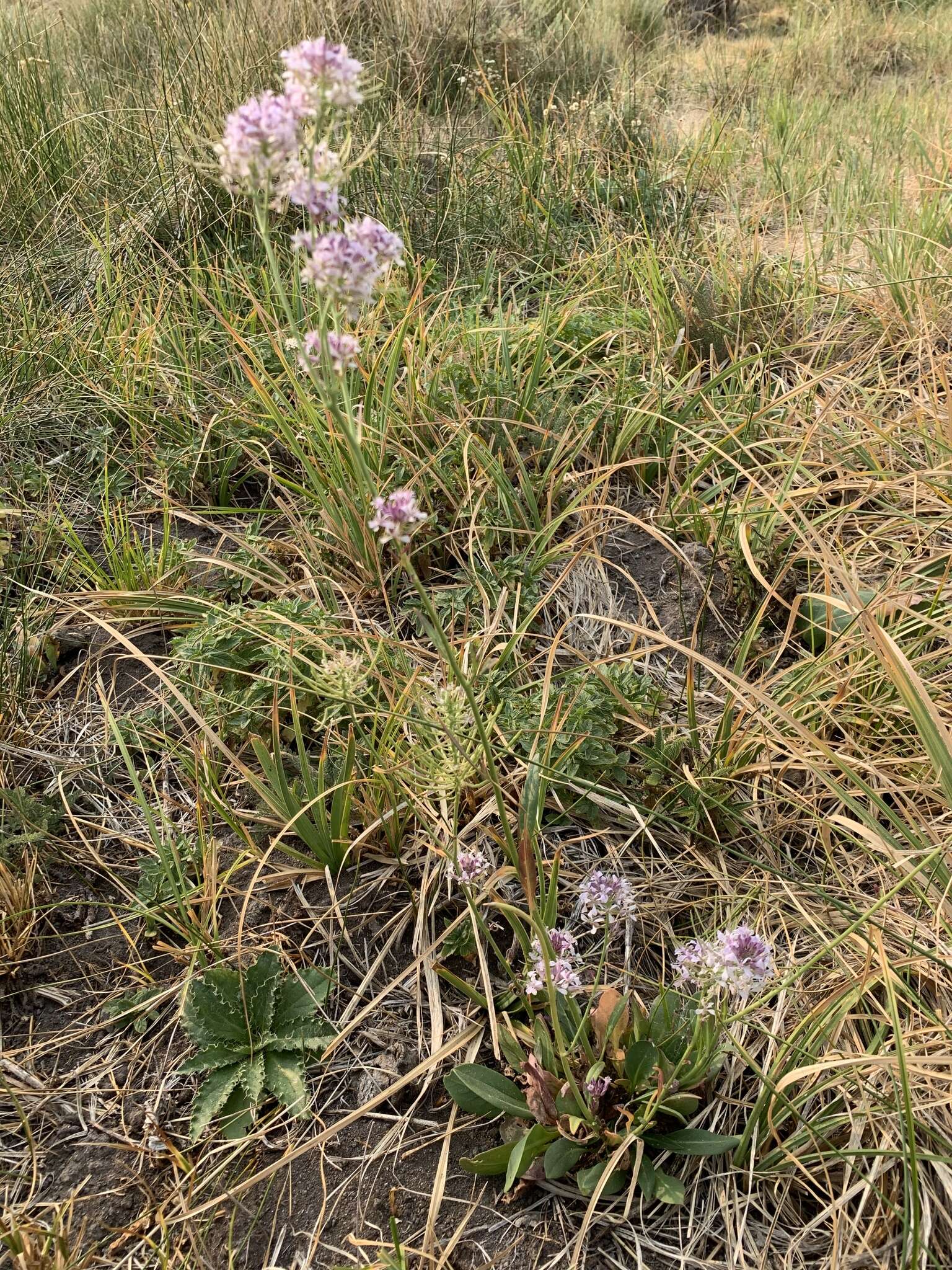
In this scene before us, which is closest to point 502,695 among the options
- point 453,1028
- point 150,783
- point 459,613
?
point 459,613

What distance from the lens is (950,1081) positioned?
4.38 ft

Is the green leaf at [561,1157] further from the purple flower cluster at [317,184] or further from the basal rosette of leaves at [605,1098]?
the purple flower cluster at [317,184]

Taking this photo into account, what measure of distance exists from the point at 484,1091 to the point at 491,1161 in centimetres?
10

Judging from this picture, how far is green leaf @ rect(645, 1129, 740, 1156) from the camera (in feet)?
4.42

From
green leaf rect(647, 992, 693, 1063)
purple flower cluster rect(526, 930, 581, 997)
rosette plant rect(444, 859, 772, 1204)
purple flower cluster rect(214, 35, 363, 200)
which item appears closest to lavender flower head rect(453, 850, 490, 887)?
rosette plant rect(444, 859, 772, 1204)

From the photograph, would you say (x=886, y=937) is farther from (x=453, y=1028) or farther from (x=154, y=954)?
(x=154, y=954)

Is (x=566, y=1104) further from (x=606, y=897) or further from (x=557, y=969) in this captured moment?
(x=606, y=897)

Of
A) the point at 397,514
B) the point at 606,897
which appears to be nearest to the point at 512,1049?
the point at 606,897

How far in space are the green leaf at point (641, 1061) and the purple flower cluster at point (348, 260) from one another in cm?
117

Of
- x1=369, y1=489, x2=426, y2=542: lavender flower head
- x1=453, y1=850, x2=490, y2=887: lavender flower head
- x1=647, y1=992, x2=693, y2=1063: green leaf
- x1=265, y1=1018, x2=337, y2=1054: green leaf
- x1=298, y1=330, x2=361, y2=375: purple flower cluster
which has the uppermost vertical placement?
x1=298, y1=330, x2=361, y2=375: purple flower cluster

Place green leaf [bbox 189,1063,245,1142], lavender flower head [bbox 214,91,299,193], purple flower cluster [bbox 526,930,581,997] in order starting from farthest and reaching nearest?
green leaf [bbox 189,1063,245,1142], purple flower cluster [bbox 526,930,581,997], lavender flower head [bbox 214,91,299,193]

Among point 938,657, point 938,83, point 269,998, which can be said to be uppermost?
point 938,83

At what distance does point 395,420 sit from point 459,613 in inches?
24.9

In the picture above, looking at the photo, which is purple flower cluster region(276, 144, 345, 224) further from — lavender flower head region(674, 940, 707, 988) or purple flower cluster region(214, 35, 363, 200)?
lavender flower head region(674, 940, 707, 988)
